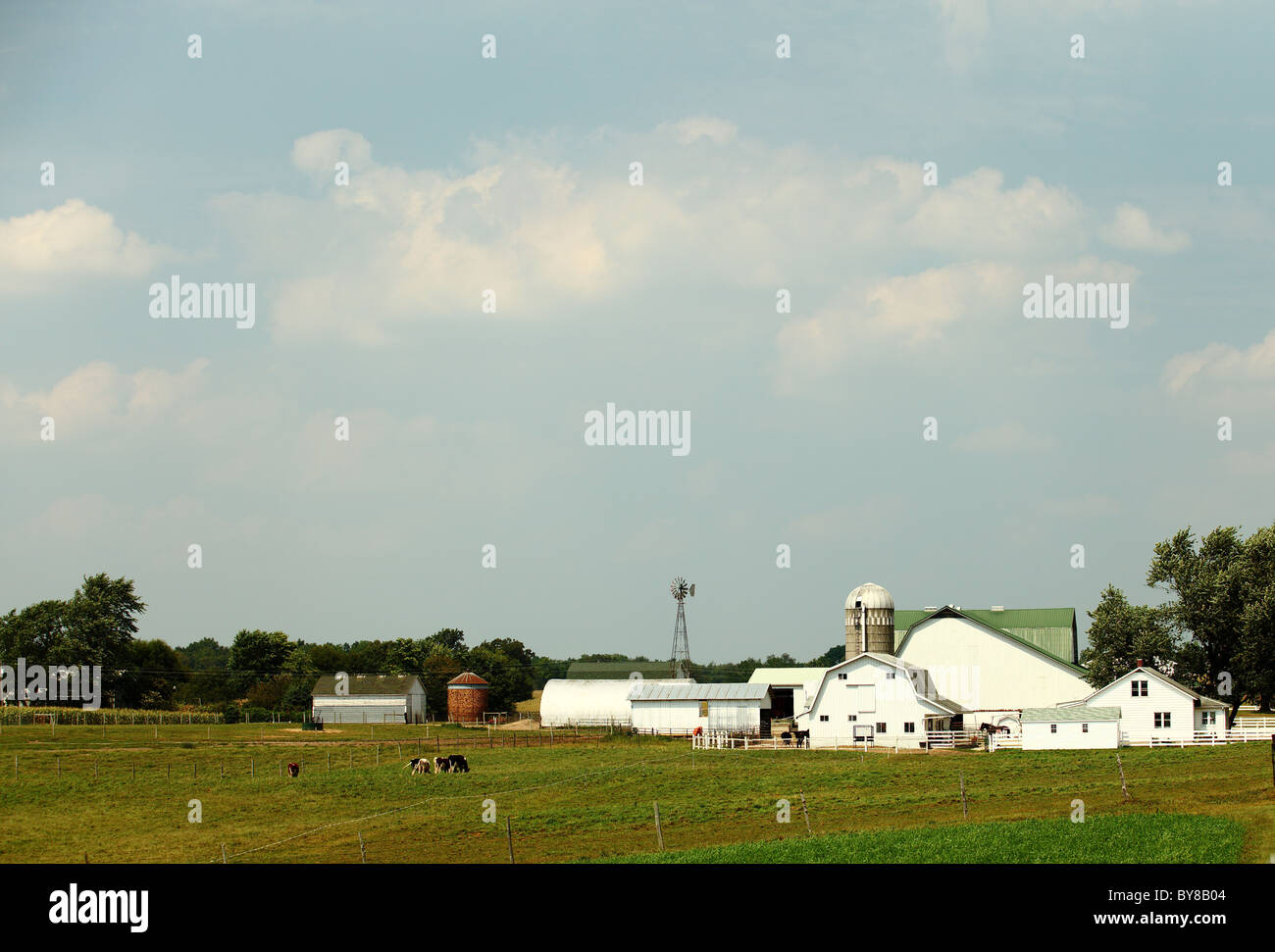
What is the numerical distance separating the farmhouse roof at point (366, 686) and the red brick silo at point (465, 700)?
5299 mm

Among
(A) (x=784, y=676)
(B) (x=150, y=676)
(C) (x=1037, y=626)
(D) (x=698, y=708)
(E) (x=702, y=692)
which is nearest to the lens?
(D) (x=698, y=708)

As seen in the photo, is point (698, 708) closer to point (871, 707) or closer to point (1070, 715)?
point (871, 707)

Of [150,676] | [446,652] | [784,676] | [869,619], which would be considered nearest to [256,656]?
[150,676]

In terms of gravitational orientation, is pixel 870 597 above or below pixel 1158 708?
above

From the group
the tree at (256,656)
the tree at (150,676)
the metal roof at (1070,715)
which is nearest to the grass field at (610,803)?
the metal roof at (1070,715)

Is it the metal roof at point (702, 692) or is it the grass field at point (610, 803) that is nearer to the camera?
the grass field at point (610, 803)

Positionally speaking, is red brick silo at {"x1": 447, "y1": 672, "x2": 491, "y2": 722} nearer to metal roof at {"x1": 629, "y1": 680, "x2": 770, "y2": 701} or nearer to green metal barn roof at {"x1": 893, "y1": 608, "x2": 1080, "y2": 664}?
metal roof at {"x1": 629, "y1": 680, "x2": 770, "y2": 701}

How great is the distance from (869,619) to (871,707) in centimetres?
1283

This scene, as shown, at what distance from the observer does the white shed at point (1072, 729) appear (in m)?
60.2

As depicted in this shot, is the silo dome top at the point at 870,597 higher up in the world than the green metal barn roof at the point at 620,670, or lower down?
higher up

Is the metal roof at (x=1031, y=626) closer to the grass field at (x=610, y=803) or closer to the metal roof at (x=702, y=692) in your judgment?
the metal roof at (x=702, y=692)

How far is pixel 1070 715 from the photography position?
61062 mm
